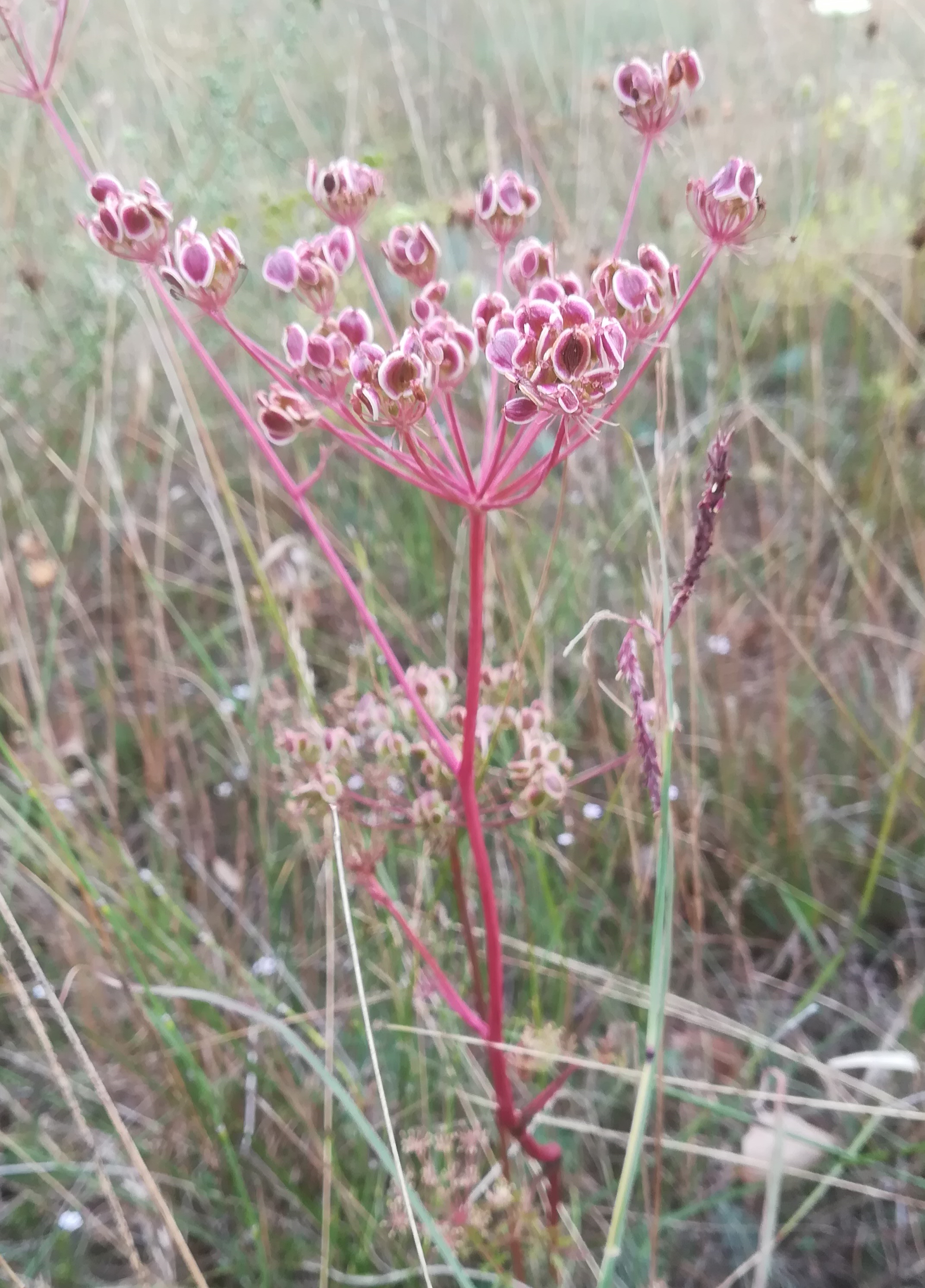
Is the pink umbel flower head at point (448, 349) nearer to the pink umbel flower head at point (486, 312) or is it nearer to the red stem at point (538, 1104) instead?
the pink umbel flower head at point (486, 312)

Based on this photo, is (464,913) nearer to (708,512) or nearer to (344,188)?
(708,512)

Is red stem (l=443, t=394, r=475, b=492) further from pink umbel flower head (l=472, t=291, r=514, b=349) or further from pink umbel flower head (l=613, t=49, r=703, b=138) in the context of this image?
pink umbel flower head (l=613, t=49, r=703, b=138)

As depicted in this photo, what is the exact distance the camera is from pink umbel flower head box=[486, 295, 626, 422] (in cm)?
46

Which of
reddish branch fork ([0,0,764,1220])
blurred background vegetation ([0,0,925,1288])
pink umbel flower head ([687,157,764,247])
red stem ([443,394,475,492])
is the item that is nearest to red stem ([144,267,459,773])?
reddish branch fork ([0,0,764,1220])

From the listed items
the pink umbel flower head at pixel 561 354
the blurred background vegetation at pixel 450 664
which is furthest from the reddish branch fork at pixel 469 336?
the blurred background vegetation at pixel 450 664

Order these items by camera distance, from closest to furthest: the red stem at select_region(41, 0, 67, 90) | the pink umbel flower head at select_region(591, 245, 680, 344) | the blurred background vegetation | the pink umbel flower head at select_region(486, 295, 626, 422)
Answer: the pink umbel flower head at select_region(486, 295, 626, 422)
the pink umbel flower head at select_region(591, 245, 680, 344)
the red stem at select_region(41, 0, 67, 90)
the blurred background vegetation

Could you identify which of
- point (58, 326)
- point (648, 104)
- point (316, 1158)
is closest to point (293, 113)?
point (58, 326)

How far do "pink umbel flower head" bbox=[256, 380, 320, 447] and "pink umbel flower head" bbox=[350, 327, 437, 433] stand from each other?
0.30ft

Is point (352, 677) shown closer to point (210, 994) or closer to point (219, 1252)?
point (210, 994)

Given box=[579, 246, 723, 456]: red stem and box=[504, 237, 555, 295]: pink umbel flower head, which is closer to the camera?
box=[579, 246, 723, 456]: red stem

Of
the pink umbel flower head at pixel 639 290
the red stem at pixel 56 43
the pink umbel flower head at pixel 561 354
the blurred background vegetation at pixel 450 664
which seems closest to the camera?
the pink umbel flower head at pixel 561 354

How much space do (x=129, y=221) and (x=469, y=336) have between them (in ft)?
0.79

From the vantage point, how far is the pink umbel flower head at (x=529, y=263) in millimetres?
655

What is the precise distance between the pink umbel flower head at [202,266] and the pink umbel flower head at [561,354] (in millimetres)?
217
